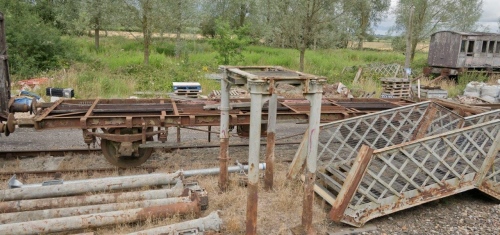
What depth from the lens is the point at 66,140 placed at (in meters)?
9.80

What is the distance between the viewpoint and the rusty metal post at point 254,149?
4.80m

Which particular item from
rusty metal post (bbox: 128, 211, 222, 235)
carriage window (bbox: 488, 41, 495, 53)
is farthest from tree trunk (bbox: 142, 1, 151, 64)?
carriage window (bbox: 488, 41, 495, 53)

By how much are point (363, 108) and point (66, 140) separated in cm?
764

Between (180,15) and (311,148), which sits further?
(180,15)

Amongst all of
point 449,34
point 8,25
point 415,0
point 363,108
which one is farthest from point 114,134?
point 415,0

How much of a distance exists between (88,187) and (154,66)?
46.2 feet

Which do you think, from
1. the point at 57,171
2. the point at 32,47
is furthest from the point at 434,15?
the point at 57,171

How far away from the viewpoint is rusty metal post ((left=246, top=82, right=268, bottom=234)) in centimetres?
480

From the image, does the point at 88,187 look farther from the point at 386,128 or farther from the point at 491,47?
the point at 491,47

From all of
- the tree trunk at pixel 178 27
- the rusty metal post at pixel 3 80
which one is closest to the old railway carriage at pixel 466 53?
the tree trunk at pixel 178 27

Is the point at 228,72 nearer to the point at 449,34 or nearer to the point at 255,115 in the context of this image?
the point at 255,115

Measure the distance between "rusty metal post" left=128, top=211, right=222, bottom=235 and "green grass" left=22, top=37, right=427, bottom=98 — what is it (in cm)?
1005

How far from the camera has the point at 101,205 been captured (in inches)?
212

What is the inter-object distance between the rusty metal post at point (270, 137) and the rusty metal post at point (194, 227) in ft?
5.44
